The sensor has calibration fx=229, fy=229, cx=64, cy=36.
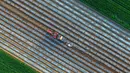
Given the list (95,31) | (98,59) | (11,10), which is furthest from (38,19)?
(98,59)

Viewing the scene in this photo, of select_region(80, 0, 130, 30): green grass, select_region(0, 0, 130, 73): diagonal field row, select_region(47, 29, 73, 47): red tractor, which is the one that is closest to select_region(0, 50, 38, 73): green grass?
select_region(0, 0, 130, 73): diagonal field row

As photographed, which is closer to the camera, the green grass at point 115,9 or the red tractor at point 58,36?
the green grass at point 115,9

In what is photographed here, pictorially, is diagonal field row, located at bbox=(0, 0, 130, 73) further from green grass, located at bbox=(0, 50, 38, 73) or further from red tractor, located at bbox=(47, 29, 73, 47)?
green grass, located at bbox=(0, 50, 38, 73)

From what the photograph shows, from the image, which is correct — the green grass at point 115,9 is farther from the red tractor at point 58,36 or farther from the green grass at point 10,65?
the green grass at point 10,65

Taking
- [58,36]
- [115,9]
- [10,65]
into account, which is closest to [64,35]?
[58,36]

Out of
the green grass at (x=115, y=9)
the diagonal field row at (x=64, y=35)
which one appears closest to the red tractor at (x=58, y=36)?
the diagonal field row at (x=64, y=35)

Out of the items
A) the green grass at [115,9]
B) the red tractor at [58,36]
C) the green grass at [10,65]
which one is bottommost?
the green grass at [10,65]
